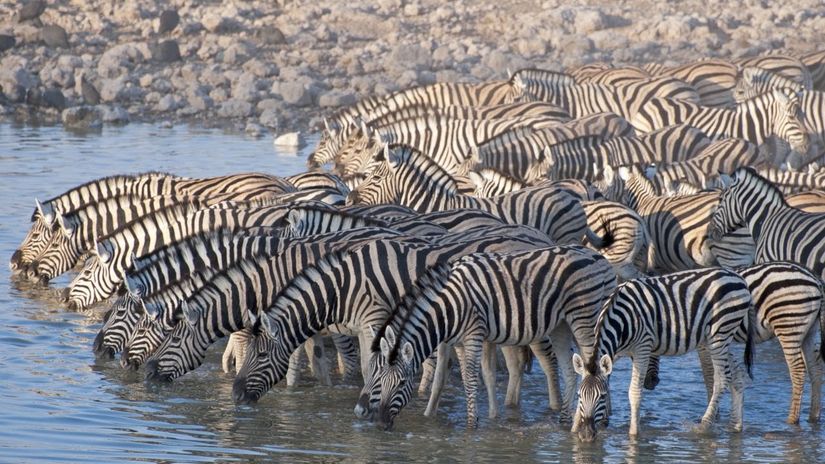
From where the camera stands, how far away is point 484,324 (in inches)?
379

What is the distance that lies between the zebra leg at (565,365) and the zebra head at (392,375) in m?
1.34

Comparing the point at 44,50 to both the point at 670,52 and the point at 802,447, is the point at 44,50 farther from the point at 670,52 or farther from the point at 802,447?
the point at 802,447

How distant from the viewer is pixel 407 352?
9.30 meters

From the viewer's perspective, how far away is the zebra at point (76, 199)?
14.5 meters

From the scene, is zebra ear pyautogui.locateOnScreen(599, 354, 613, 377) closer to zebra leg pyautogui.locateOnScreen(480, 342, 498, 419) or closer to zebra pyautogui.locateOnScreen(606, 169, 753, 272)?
zebra leg pyautogui.locateOnScreen(480, 342, 498, 419)

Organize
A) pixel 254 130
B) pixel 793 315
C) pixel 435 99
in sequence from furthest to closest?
1. pixel 254 130
2. pixel 435 99
3. pixel 793 315

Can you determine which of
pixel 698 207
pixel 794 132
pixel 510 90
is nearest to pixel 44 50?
pixel 510 90

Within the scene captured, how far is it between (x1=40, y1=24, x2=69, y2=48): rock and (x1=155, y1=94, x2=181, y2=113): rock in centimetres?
367

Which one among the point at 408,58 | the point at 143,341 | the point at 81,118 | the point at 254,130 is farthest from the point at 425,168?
the point at 408,58

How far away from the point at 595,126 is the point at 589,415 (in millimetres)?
8919

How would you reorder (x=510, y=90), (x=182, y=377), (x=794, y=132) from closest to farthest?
(x=182, y=377)
(x=794, y=132)
(x=510, y=90)

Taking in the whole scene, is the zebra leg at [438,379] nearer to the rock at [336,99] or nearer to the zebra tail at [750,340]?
the zebra tail at [750,340]

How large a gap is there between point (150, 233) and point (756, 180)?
5.48 meters

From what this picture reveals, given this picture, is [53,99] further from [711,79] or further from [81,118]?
[711,79]
